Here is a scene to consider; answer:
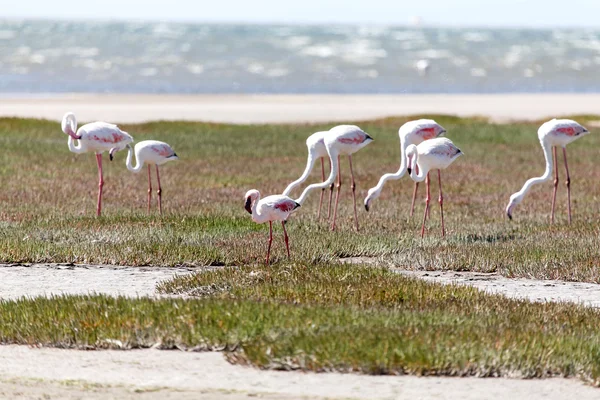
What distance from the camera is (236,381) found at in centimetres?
707

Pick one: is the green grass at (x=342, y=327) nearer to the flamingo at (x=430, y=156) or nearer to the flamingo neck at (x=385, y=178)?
the flamingo neck at (x=385, y=178)

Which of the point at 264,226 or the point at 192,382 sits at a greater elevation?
the point at 264,226

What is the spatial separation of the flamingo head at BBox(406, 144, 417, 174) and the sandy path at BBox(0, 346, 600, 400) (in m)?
6.73

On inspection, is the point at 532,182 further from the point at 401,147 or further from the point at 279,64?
the point at 279,64

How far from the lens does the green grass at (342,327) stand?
726cm

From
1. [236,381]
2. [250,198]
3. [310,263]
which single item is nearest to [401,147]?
[310,263]

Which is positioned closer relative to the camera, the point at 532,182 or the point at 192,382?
the point at 192,382

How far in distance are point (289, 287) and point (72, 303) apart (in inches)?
76.5

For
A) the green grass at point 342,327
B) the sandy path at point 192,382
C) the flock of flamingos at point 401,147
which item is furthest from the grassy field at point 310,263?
the flock of flamingos at point 401,147

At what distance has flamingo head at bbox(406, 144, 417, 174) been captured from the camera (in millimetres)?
14000

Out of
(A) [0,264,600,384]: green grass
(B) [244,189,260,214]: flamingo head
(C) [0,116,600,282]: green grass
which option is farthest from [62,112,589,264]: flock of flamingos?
(A) [0,264,600,384]: green grass

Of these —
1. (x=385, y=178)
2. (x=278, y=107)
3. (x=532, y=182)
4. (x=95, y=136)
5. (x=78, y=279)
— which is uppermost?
(x=278, y=107)

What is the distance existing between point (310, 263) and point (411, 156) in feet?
11.6

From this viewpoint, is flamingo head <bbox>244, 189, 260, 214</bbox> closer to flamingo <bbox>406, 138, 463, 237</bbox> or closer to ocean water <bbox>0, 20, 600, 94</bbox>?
flamingo <bbox>406, 138, 463, 237</bbox>
